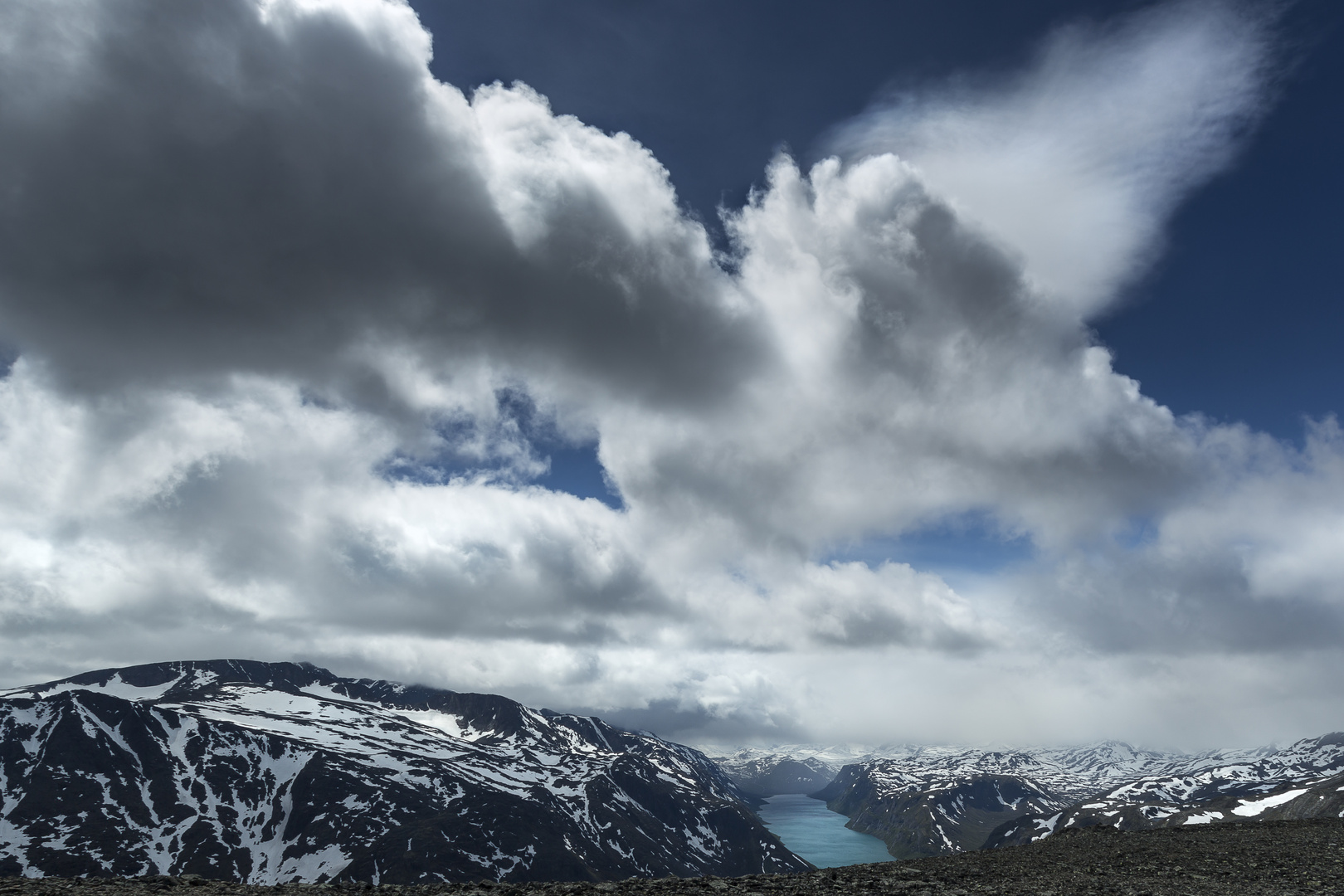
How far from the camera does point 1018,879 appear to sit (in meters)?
28.8

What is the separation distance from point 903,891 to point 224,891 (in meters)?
26.0

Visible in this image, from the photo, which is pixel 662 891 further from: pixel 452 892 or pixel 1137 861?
pixel 1137 861

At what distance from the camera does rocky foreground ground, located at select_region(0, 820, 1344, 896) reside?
2598 centimetres

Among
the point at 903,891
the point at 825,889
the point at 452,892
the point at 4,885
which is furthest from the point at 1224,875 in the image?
the point at 4,885

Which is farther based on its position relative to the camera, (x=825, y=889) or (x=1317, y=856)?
(x=1317, y=856)

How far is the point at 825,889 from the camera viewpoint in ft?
84.2

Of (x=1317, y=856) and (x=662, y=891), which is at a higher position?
(x=1317, y=856)

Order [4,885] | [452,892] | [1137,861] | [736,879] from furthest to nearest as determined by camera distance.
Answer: [1137,861]
[736,879]
[452,892]
[4,885]

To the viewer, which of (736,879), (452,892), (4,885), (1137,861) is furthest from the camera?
(1137,861)

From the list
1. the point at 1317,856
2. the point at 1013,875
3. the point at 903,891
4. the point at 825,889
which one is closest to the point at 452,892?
the point at 825,889

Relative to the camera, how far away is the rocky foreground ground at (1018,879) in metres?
26.0

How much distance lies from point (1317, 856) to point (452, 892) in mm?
39469

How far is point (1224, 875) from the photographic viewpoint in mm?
29656

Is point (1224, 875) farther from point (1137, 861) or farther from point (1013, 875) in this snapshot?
point (1013, 875)
